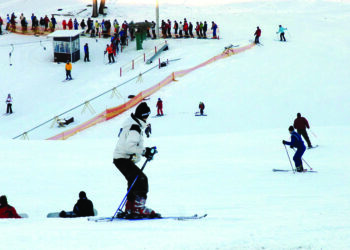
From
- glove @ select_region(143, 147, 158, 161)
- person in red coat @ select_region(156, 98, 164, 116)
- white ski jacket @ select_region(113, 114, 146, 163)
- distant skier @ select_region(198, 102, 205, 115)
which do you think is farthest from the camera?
person in red coat @ select_region(156, 98, 164, 116)

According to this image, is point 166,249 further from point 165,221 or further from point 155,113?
point 155,113

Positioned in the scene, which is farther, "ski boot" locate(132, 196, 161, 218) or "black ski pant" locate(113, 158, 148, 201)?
"ski boot" locate(132, 196, 161, 218)

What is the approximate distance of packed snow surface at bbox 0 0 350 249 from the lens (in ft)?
22.6

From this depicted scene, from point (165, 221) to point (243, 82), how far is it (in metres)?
19.1

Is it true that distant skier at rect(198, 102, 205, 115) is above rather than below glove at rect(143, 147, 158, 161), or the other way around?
below

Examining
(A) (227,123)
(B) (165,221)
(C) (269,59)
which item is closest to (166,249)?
(B) (165,221)

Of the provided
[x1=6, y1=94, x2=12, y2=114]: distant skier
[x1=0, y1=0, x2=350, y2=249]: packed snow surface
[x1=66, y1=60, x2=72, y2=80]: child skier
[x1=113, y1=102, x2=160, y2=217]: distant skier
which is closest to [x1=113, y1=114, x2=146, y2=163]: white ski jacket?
[x1=113, y1=102, x2=160, y2=217]: distant skier

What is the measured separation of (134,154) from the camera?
7398 mm

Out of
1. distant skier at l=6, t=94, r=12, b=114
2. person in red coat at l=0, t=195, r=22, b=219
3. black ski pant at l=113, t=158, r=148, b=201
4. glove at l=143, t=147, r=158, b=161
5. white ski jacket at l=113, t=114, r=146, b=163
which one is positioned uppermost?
white ski jacket at l=113, t=114, r=146, b=163

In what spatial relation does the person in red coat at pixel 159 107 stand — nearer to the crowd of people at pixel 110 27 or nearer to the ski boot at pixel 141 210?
the crowd of people at pixel 110 27

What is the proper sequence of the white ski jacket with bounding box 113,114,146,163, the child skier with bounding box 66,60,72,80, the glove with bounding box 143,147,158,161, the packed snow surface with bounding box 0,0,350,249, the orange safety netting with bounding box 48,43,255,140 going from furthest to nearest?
the child skier with bounding box 66,60,72,80 → the orange safety netting with bounding box 48,43,255,140 → the glove with bounding box 143,147,158,161 → the white ski jacket with bounding box 113,114,146,163 → the packed snow surface with bounding box 0,0,350,249

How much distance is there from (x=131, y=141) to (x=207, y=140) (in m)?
10.3

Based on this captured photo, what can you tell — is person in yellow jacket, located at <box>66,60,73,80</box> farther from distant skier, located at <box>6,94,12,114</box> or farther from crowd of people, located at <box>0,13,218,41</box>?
crowd of people, located at <box>0,13,218,41</box>

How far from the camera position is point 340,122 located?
22.0 meters
